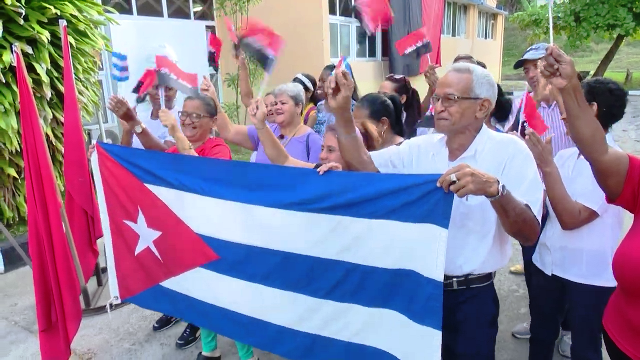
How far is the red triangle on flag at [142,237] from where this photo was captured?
266 centimetres

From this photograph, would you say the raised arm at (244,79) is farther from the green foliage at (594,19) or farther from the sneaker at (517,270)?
the green foliage at (594,19)

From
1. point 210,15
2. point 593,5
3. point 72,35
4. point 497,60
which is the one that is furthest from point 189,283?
point 497,60

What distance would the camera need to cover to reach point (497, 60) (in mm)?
24516

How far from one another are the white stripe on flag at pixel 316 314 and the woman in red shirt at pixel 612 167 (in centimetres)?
68

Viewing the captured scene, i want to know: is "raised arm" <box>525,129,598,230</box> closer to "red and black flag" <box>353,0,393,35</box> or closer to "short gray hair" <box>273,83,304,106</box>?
"red and black flag" <box>353,0,393,35</box>

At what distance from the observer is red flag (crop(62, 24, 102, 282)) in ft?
9.41

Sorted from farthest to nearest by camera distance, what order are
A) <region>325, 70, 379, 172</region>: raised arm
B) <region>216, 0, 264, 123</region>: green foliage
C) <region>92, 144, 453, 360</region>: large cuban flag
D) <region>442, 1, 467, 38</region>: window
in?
<region>442, 1, 467, 38</region>: window < <region>216, 0, 264, 123</region>: green foliage < <region>325, 70, 379, 172</region>: raised arm < <region>92, 144, 453, 360</region>: large cuban flag

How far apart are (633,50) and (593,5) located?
47371mm

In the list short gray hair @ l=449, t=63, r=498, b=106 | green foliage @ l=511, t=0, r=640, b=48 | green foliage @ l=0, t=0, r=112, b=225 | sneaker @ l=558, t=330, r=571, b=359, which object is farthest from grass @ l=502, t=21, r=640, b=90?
short gray hair @ l=449, t=63, r=498, b=106

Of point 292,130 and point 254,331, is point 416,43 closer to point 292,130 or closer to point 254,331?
point 292,130

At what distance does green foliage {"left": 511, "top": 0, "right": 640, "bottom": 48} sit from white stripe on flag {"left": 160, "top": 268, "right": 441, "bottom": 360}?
392 inches

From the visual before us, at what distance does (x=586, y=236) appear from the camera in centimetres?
228

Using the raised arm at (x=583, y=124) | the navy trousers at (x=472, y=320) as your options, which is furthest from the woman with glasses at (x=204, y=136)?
the raised arm at (x=583, y=124)

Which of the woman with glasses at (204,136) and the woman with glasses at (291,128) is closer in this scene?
the woman with glasses at (204,136)
